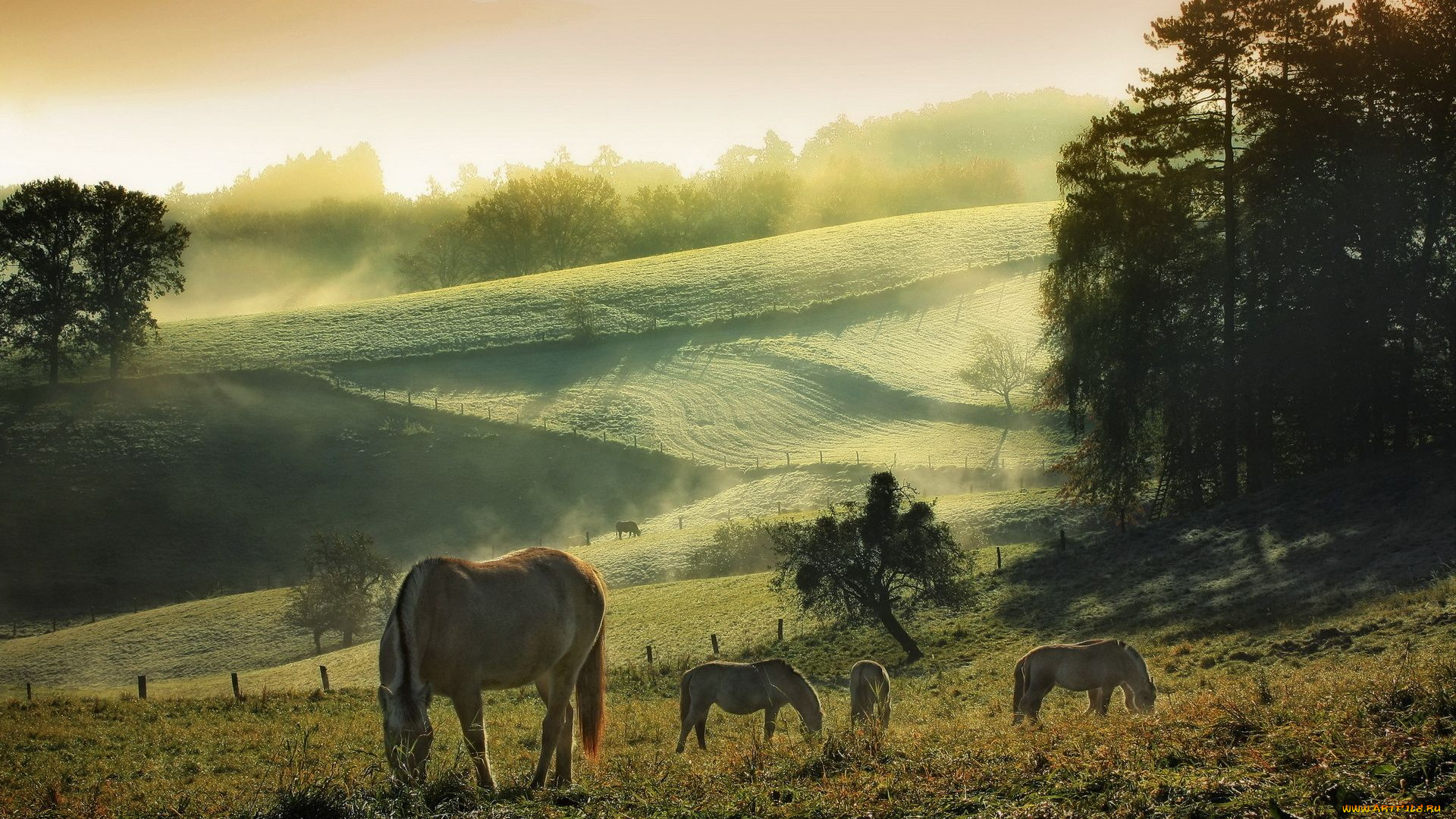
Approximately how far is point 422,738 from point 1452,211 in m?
41.8

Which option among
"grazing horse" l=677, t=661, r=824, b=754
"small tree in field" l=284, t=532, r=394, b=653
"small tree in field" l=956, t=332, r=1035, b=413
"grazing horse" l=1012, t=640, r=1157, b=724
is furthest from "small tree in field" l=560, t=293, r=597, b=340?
"grazing horse" l=1012, t=640, r=1157, b=724

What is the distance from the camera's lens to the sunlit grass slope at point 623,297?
9200 cm

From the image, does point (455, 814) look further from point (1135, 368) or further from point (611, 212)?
point (611, 212)

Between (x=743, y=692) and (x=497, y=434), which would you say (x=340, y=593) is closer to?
(x=497, y=434)

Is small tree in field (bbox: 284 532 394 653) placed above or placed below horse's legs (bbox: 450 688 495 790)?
below

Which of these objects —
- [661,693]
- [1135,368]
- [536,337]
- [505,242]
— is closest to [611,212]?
[505,242]

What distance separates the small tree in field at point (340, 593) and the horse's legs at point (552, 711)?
4109 centimetres

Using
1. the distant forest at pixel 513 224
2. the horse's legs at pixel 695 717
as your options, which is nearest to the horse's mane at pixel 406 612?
the horse's legs at pixel 695 717

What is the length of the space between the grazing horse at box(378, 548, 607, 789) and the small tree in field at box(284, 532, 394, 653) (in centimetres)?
4069

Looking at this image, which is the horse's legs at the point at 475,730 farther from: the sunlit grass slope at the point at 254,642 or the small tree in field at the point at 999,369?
the small tree in field at the point at 999,369

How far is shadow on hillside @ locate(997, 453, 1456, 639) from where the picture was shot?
27719mm

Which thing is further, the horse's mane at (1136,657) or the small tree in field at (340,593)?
the small tree in field at (340,593)

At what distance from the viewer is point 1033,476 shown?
208 ft

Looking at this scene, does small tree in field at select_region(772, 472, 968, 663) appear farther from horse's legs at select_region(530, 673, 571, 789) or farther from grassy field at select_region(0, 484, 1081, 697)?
horse's legs at select_region(530, 673, 571, 789)
